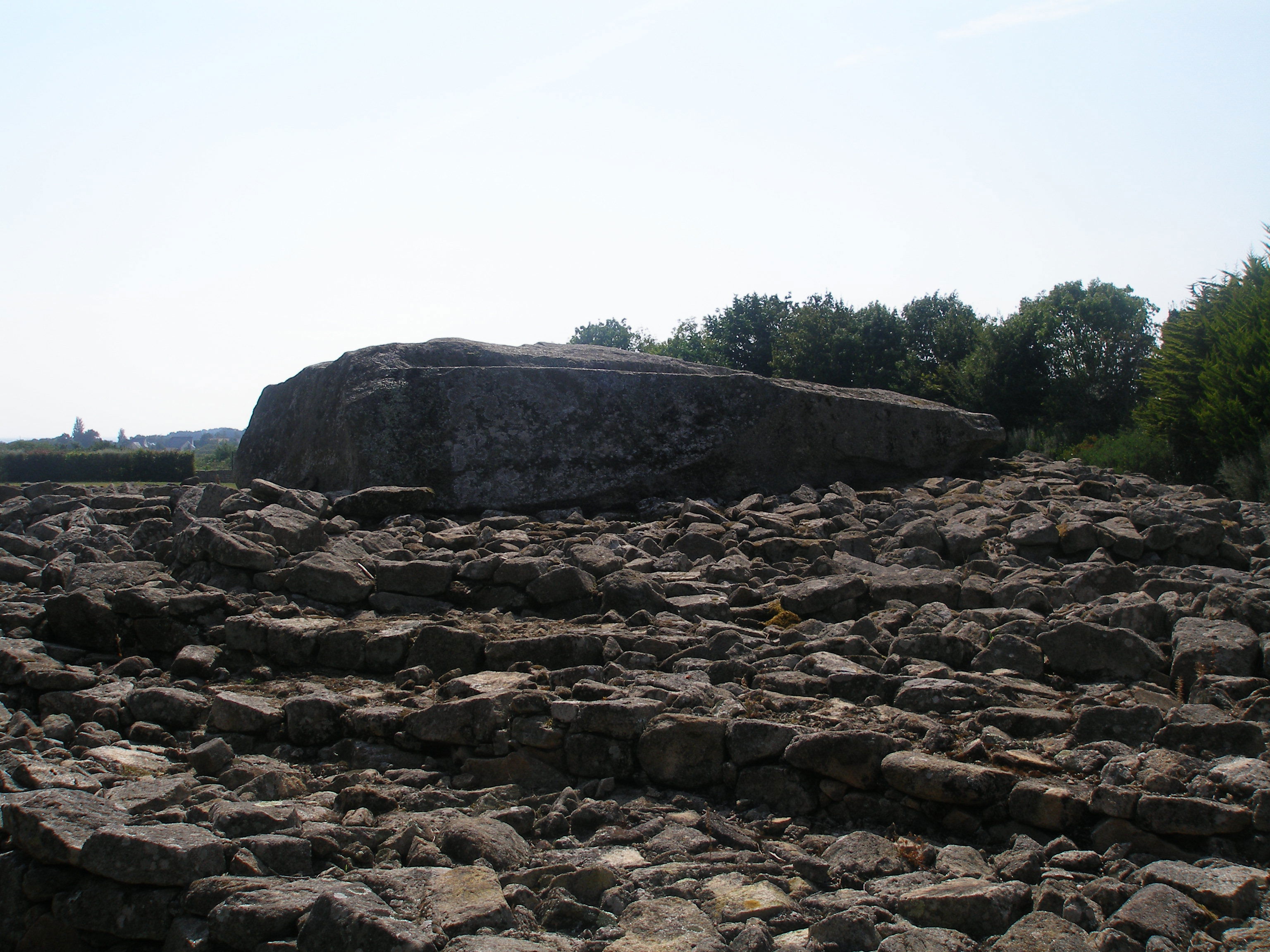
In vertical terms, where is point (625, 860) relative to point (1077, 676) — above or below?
below

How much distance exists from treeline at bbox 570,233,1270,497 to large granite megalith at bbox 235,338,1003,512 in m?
3.13

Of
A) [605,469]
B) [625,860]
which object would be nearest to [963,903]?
[625,860]

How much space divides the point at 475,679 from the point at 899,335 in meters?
21.2

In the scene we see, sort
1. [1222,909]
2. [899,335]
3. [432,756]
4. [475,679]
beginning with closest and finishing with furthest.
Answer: [1222,909]
[432,756]
[475,679]
[899,335]

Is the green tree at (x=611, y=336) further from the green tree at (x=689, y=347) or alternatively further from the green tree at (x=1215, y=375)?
the green tree at (x=1215, y=375)

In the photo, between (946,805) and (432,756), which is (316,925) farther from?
(946,805)

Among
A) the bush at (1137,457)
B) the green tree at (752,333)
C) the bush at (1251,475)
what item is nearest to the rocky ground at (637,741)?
the bush at (1251,475)

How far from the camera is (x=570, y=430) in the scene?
631 cm

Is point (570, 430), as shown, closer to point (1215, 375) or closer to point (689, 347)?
point (1215, 375)

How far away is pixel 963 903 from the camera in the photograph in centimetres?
189

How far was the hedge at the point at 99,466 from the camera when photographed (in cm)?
1168

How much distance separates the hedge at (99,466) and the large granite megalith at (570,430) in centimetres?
559

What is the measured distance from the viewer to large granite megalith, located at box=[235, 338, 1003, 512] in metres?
6.09


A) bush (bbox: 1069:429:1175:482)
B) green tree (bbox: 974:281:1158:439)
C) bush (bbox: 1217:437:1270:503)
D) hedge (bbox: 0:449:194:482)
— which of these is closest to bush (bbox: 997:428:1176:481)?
bush (bbox: 1069:429:1175:482)
